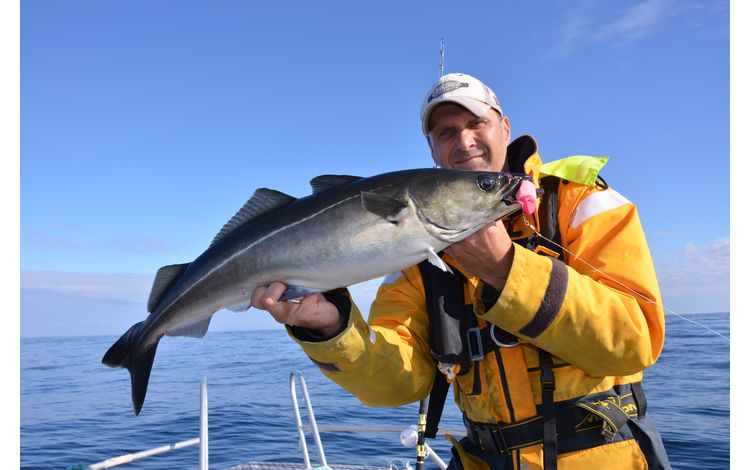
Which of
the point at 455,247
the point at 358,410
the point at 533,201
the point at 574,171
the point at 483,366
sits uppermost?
the point at 574,171

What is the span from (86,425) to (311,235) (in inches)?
670

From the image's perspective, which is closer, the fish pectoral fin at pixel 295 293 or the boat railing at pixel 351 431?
the fish pectoral fin at pixel 295 293

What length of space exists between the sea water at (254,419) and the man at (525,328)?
362 cm

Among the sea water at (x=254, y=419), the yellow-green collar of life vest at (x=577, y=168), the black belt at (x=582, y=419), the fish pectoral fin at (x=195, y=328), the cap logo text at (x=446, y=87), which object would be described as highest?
the cap logo text at (x=446, y=87)

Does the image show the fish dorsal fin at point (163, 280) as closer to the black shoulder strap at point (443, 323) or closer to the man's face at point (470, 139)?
the black shoulder strap at point (443, 323)

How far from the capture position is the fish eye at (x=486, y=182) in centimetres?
306

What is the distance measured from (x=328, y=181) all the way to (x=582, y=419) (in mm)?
2186

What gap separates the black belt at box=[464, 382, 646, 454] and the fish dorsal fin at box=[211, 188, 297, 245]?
6.74ft

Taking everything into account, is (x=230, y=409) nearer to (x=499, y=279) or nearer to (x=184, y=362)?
(x=499, y=279)

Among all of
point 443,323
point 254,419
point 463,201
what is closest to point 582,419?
point 443,323

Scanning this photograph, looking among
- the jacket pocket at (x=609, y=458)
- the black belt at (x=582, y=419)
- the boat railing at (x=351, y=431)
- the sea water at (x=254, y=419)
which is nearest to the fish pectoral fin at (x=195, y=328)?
the black belt at (x=582, y=419)

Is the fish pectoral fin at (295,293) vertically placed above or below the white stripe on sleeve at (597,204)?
below
